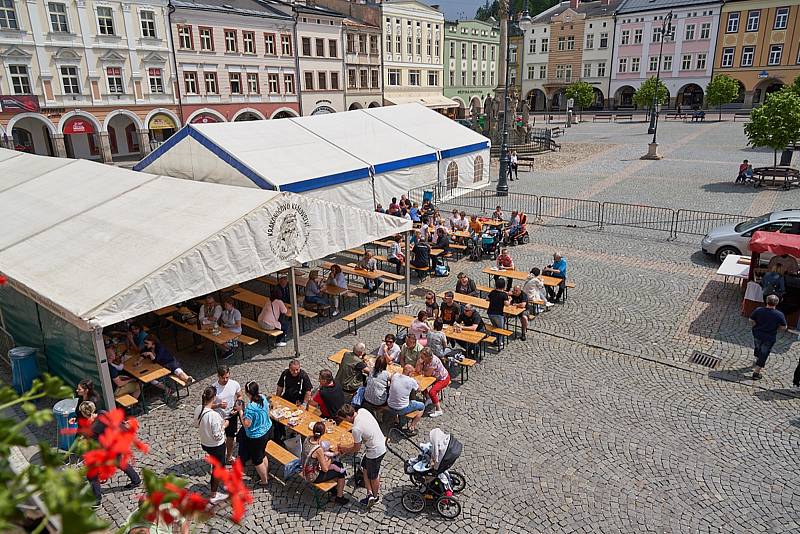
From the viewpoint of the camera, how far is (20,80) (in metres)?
33.6

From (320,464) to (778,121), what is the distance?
90.1 feet

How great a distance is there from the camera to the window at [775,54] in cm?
6159

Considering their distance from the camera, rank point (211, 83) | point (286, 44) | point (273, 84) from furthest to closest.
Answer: point (286, 44) → point (273, 84) → point (211, 83)

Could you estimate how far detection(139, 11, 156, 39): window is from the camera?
37.8 meters

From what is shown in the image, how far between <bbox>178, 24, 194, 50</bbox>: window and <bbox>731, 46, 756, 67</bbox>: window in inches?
2327

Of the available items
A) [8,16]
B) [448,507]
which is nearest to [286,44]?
[8,16]

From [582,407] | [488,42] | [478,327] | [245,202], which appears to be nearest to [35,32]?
[245,202]

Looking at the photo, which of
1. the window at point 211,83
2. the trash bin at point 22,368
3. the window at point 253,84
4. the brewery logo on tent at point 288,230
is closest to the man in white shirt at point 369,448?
the brewery logo on tent at point 288,230

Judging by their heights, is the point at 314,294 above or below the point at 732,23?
below

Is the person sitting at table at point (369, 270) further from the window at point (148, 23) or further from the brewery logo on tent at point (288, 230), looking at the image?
the window at point (148, 23)

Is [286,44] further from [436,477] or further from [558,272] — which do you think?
[436,477]

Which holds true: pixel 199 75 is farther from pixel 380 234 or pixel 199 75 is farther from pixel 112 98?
pixel 380 234

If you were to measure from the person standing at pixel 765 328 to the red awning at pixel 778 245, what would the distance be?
2764mm

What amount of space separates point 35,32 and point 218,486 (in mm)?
36414
